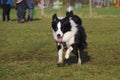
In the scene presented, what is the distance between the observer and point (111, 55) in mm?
10727

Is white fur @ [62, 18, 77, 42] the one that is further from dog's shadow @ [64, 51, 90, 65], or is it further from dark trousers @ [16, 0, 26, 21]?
dark trousers @ [16, 0, 26, 21]

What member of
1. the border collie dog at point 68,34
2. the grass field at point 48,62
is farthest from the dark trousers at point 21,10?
the border collie dog at point 68,34

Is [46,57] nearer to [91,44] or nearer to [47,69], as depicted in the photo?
[47,69]

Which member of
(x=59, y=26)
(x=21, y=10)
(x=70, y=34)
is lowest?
(x=21, y=10)

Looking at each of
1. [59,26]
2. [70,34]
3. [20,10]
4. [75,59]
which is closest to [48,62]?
[75,59]

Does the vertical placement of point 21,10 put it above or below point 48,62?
above

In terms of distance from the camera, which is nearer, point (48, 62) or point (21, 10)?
point (48, 62)

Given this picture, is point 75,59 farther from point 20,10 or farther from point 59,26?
point 20,10

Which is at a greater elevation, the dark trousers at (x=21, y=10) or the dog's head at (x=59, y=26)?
the dog's head at (x=59, y=26)

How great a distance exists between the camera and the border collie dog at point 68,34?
830 centimetres

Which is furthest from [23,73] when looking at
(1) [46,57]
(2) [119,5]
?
(2) [119,5]

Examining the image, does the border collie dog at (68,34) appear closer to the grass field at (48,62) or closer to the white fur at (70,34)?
the white fur at (70,34)

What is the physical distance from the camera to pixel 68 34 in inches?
337

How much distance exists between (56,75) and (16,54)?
3.41 m
